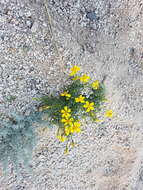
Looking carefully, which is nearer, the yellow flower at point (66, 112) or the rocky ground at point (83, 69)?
the yellow flower at point (66, 112)

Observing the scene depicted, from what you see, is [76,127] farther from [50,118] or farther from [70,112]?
[50,118]

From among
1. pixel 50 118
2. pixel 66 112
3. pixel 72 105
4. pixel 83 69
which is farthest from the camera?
pixel 83 69

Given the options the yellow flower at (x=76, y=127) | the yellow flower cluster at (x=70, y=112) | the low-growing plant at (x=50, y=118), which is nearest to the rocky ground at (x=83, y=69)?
the low-growing plant at (x=50, y=118)

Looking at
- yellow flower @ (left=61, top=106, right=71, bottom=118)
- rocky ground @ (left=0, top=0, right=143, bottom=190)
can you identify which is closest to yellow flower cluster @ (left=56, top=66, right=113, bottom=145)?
yellow flower @ (left=61, top=106, right=71, bottom=118)

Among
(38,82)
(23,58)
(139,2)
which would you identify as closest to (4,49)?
(23,58)

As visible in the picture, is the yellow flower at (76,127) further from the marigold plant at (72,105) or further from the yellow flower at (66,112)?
the yellow flower at (66,112)

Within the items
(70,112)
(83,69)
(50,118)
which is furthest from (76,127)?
(83,69)

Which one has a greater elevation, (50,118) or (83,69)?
(83,69)
